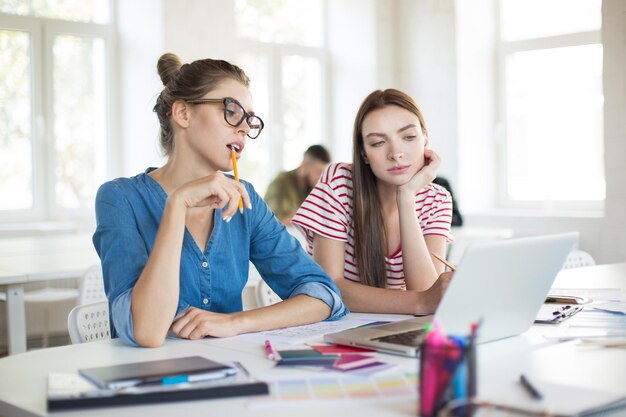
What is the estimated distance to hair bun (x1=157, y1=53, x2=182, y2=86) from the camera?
195cm

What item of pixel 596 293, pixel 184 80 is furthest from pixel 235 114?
pixel 596 293

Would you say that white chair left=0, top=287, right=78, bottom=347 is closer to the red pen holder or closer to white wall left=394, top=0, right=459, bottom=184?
white wall left=394, top=0, right=459, bottom=184

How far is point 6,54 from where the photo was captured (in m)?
5.09

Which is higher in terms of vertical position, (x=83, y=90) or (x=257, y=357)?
(x=83, y=90)

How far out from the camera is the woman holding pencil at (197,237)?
159 centimetres

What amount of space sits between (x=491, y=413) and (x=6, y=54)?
476 centimetres

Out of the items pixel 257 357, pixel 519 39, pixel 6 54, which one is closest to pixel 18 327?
pixel 257 357

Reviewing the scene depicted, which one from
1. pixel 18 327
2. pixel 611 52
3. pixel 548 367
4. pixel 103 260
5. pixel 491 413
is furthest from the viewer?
pixel 611 52

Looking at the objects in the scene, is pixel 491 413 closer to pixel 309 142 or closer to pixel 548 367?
pixel 548 367

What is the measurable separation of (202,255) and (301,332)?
31 centimetres

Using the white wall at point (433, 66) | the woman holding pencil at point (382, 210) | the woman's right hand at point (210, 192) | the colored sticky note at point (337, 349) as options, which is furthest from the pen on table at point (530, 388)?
the white wall at point (433, 66)

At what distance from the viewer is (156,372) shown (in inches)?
48.8

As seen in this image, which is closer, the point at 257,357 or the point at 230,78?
the point at 257,357

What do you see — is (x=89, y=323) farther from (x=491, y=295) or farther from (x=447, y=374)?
(x=447, y=374)
